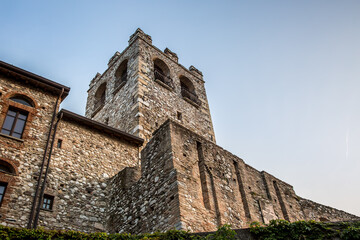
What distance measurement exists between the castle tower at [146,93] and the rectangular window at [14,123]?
5.35 metres

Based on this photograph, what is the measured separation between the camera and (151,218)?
8.87 meters

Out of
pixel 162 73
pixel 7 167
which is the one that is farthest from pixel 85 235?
pixel 162 73

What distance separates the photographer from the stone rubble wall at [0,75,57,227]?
29.8 feet

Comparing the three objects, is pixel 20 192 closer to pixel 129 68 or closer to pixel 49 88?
pixel 49 88

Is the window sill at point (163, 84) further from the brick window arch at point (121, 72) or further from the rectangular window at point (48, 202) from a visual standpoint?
the rectangular window at point (48, 202)

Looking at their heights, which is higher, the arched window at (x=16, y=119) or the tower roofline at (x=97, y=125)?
the tower roofline at (x=97, y=125)

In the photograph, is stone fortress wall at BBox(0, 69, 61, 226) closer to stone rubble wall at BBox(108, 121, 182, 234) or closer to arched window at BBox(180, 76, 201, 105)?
stone rubble wall at BBox(108, 121, 182, 234)

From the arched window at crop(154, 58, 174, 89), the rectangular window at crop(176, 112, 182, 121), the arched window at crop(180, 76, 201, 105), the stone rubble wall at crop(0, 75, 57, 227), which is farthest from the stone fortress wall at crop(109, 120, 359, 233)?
the arched window at crop(180, 76, 201, 105)

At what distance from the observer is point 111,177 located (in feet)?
39.4

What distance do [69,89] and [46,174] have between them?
139 inches

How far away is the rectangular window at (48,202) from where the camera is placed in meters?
9.80

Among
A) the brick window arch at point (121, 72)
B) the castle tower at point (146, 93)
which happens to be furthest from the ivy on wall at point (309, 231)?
the brick window arch at point (121, 72)

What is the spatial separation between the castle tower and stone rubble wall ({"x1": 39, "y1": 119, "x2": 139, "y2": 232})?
2.84 metres

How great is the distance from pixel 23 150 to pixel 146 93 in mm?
8445
